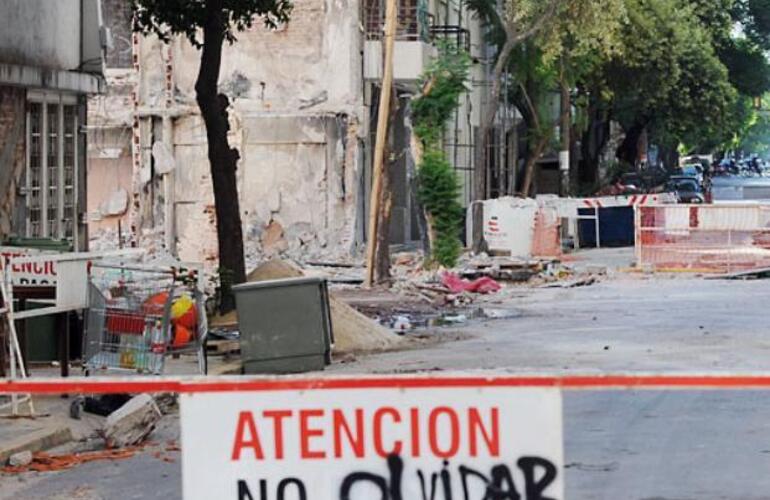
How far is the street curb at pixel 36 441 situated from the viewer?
12281 millimetres

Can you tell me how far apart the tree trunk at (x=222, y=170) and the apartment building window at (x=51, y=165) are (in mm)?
1861

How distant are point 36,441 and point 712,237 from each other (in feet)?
76.3

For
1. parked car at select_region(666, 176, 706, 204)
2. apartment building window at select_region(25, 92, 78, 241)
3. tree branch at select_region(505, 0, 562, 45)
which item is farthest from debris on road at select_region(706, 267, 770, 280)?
parked car at select_region(666, 176, 706, 204)

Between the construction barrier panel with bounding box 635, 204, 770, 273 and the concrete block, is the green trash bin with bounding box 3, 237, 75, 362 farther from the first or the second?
the construction barrier panel with bounding box 635, 204, 770, 273

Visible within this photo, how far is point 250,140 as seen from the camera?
37594 mm

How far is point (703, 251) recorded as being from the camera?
3419cm

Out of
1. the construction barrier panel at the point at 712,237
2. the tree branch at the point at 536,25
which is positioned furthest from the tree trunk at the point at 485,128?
the construction barrier panel at the point at 712,237

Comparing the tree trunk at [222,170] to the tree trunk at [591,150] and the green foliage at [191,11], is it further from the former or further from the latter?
the tree trunk at [591,150]

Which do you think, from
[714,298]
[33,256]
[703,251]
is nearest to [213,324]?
[33,256]

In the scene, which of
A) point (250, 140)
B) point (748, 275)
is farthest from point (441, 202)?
point (748, 275)

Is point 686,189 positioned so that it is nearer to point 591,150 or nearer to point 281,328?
point 591,150

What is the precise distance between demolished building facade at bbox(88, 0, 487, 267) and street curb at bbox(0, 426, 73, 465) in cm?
2422

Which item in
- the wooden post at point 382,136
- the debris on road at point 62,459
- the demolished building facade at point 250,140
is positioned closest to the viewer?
the debris on road at point 62,459

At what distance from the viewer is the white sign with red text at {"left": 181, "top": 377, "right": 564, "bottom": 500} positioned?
19.7 feet
